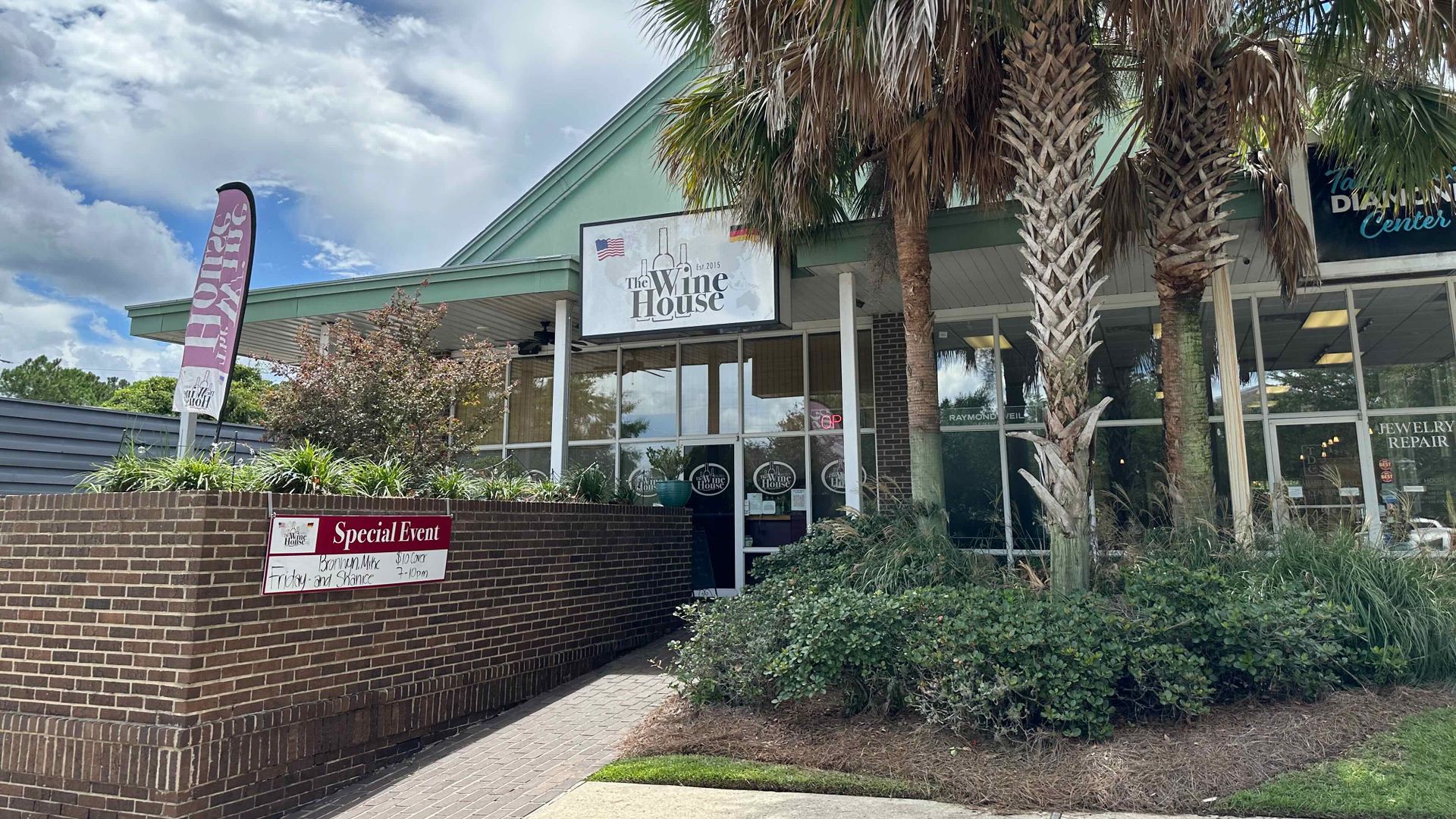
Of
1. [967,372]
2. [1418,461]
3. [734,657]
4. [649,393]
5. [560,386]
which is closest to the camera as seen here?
[734,657]

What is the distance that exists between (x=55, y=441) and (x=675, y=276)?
9135mm

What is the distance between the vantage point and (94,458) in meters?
12.5

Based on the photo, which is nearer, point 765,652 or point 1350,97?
point 765,652

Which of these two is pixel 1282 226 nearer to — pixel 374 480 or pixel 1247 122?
pixel 1247 122

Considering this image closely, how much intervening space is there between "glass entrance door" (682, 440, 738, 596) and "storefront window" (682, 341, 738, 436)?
25 centimetres

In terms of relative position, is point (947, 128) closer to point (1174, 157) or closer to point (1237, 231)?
point (1174, 157)

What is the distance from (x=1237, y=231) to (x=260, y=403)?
10.0 meters

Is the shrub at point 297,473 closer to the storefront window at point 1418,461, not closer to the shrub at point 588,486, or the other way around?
the shrub at point 588,486

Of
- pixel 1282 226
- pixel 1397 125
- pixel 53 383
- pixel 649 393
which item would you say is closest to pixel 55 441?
pixel 649 393

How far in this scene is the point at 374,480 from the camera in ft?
22.1

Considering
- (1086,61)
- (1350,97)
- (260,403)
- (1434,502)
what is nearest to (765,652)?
(1086,61)

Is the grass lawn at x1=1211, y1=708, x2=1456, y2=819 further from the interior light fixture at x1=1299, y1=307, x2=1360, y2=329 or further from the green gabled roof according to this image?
the green gabled roof

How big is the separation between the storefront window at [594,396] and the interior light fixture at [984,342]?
5.22 metres

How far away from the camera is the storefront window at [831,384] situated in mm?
12047
